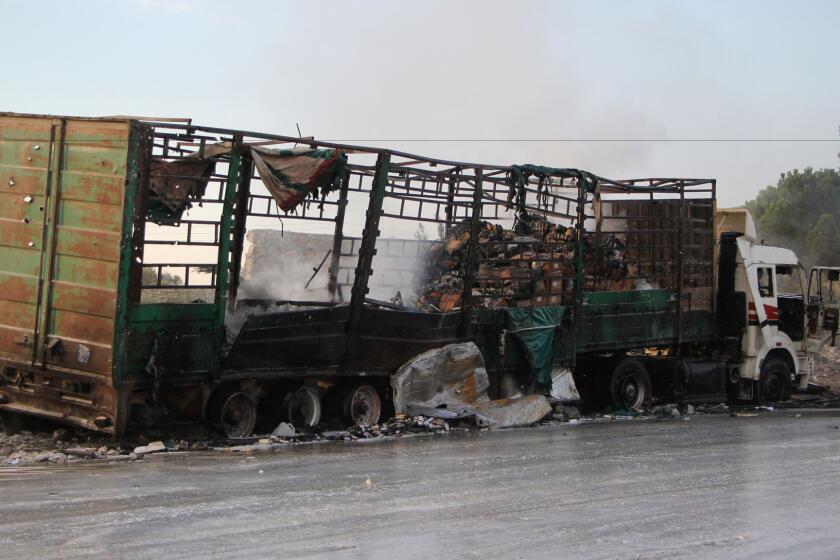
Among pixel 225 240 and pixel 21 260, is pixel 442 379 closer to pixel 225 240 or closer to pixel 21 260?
pixel 225 240

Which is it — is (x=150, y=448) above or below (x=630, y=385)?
below

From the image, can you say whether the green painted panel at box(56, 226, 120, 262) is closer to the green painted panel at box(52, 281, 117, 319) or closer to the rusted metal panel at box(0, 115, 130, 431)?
the rusted metal panel at box(0, 115, 130, 431)

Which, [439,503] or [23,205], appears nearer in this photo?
[439,503]

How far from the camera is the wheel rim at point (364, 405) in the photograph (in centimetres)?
1248

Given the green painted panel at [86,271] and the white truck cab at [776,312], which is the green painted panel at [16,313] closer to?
the green painted panel at [86,271]

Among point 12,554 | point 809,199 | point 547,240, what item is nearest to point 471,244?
point 547,240

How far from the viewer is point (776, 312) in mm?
17547

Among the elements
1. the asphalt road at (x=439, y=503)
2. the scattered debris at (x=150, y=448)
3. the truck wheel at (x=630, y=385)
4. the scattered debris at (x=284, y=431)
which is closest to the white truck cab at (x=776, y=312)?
the truck wheel at (x=630, y=385)

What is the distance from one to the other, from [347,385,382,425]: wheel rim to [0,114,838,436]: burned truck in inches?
1.3

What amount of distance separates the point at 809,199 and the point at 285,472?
43.4m

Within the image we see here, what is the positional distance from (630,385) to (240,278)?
705cm

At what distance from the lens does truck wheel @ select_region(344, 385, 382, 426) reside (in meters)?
12.4

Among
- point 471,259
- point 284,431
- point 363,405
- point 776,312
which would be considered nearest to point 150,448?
point 284,431

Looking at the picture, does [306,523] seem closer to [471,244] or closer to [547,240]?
[471,244]
